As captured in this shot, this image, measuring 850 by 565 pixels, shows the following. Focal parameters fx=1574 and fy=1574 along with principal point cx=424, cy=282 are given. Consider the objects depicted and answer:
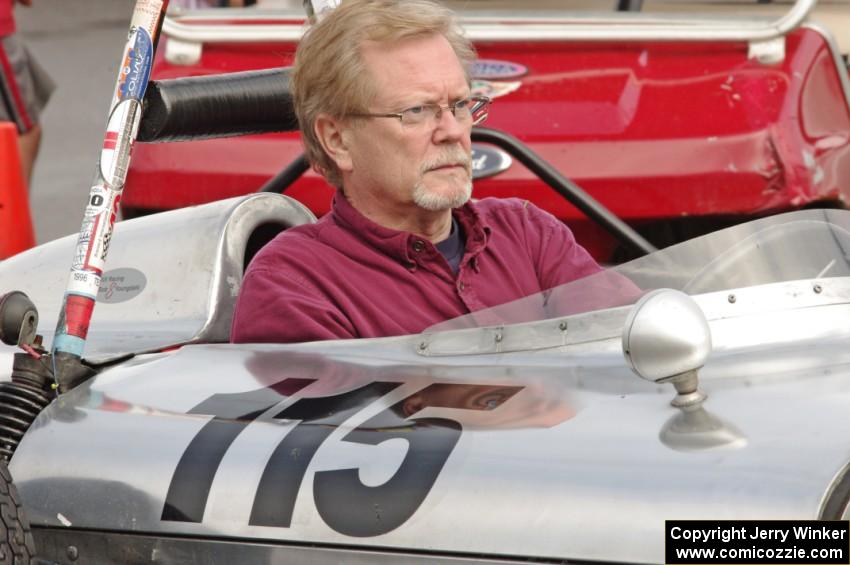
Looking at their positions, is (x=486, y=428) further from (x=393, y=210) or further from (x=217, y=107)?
(x=217, y=107)

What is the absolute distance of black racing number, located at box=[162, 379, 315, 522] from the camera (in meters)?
2.10

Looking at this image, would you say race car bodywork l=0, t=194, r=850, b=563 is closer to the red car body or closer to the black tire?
the black tire

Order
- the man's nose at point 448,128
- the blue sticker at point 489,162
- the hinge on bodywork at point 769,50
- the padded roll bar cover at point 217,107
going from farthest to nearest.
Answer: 1. the hinge on bodywork at point 769,50
2. the blue sticker at point 489,162
3. the man's nose at point 448,128
4. the padded roll bar cover at point 217,107

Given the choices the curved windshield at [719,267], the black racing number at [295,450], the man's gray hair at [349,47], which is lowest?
the black racing number at [295,450]

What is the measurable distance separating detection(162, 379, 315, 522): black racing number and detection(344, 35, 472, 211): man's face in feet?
2.07

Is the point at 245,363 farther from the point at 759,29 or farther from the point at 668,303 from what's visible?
the point at 759,29

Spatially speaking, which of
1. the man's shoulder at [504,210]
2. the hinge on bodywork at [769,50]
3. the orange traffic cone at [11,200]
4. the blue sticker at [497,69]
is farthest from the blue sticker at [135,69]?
the orange traffic cone at [11,200]

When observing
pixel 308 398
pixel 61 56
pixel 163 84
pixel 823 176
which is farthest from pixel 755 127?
pixel 61 56

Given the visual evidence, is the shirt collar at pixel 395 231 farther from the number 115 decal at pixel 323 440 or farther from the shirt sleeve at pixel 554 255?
the number 115 decal at pixel 323 440

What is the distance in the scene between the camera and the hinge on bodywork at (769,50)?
4.93m

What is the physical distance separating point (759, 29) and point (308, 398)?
3.14m

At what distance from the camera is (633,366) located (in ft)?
6.23

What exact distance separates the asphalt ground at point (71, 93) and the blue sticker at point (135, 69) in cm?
443

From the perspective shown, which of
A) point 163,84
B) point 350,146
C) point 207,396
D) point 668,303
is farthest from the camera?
point 350,146
